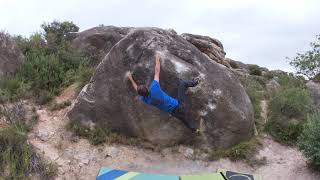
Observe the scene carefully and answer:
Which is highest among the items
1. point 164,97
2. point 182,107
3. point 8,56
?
point 164,97

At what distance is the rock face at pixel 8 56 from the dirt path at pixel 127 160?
2.29m

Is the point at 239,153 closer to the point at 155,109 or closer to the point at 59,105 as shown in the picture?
the point at 155,109

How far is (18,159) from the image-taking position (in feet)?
31.4

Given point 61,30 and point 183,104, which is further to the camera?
point 61,30

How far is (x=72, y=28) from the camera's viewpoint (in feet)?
57.4

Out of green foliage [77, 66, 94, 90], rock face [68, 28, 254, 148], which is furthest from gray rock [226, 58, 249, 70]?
green foliage [77, 66, 94, 90]

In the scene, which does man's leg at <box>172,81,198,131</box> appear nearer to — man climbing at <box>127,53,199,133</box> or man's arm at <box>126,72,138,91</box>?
man climbing at <box>127,53,199,133</box>

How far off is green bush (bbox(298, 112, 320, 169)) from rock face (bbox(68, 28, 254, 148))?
129 cm

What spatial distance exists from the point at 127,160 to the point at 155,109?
125cm

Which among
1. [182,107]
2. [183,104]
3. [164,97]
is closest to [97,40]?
[183,104]

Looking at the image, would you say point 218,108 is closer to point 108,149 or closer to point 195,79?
point 195,79

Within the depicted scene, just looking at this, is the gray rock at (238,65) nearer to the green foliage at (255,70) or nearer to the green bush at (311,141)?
the green foliage at (255,70)

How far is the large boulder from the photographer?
50.1 ft

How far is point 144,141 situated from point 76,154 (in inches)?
60.3
